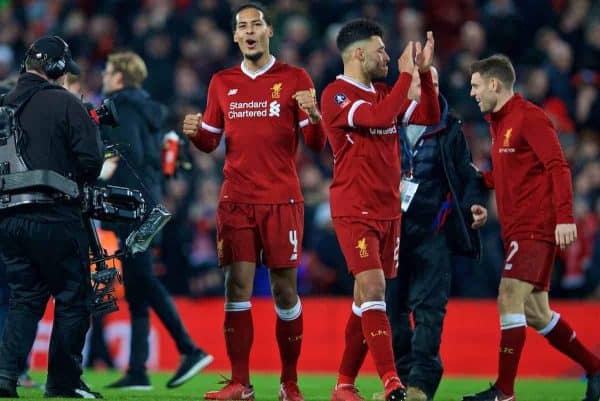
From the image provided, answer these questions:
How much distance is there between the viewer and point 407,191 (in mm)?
9273

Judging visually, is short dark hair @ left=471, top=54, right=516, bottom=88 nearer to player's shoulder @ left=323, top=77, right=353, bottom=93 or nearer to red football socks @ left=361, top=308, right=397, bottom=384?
player's shoulder @ left=323, top=77, right=353, bottom=93

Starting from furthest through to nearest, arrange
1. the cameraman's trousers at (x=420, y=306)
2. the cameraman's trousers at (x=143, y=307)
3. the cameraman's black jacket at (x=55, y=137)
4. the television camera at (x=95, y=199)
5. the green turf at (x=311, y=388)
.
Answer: the cameraman's trousers at (x=143, y=307) → the green turf at (x=311, y=388) → the cameraman's trousers at (x=420, y=306) → the cameraman's black jacket at (x=55, y=137) → the television camera at (x=95, y=199)

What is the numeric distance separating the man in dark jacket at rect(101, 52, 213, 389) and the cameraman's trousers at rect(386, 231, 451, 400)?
199 centimetres

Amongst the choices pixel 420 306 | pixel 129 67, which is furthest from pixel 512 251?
pixel 129 67

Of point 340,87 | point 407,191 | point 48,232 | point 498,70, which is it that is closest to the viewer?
point 48,232

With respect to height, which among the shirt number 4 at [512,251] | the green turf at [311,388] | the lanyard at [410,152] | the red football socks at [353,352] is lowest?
the green turf at [311,388]

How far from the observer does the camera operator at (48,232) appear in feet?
26.6

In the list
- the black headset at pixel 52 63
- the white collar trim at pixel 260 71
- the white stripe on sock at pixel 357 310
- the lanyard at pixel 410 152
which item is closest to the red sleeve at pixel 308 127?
the white collar trim at pixel 260 71

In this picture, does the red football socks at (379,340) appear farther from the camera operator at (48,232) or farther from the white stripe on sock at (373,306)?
the camera operator at (48,232)

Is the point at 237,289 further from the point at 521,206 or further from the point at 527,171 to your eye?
the point at 527,171

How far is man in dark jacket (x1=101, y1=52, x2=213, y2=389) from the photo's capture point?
10.6 metres

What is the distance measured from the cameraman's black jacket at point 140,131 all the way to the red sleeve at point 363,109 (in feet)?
7.94

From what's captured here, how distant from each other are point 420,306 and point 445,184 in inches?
36.4

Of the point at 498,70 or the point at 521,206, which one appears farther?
the point at 498,70
